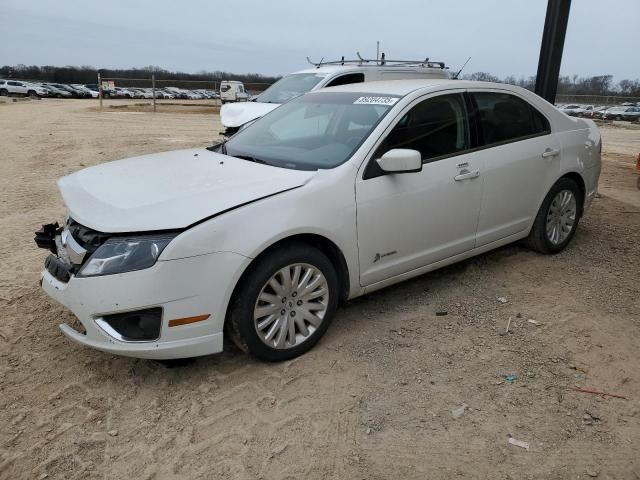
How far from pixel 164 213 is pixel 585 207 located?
4.27 metres

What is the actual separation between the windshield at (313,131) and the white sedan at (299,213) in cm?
2

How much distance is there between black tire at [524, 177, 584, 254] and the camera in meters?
4.86

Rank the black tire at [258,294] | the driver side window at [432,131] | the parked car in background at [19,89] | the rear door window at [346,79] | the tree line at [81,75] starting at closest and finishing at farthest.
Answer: the black tire at [258,294] → the driver side window at [432,131] → the rear door window at [346,79] → the parked car in background at [19,89] → the tree line at [81,75]

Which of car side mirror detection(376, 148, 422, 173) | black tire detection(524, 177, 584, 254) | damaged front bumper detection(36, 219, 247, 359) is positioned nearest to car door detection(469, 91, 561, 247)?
black tire detection(524, 177, 584, 254)

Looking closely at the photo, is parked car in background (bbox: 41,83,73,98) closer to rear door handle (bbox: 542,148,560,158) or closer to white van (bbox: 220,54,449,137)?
white van (bbox: 220,54,449,137)

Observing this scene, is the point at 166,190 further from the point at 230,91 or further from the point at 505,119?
the point at 230,91

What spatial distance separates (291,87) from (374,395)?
25.5ft

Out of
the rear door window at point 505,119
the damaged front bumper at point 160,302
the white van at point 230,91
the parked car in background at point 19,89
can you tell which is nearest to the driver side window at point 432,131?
the rear door window at point 505,119

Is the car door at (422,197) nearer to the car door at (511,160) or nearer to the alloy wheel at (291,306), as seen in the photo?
the car door at (511,160)

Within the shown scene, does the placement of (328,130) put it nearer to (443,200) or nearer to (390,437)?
(443,200)

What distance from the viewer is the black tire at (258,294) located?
9.96 ft

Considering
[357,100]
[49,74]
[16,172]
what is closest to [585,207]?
[357,100]

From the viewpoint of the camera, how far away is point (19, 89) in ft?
166

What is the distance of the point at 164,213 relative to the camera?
2889mm
